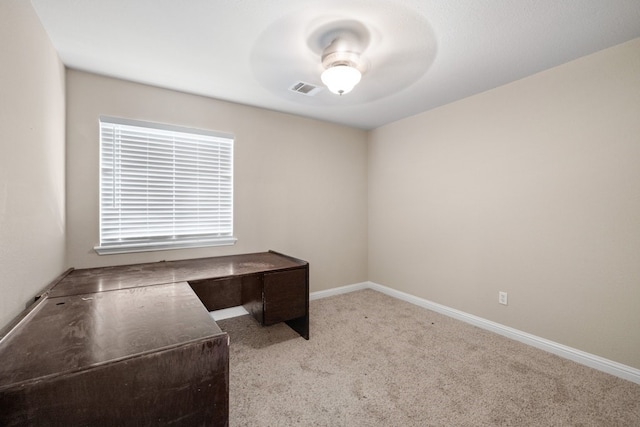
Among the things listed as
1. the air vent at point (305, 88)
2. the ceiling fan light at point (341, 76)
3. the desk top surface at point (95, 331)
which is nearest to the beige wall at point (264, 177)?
the air vent at point (305, 88)

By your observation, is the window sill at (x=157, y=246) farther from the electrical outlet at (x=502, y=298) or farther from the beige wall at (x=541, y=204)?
the electrical outlet at (x=502, y=298)

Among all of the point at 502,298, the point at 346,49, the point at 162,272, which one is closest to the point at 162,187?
the point at 162,272

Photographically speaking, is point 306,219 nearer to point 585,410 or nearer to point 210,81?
point 210,81

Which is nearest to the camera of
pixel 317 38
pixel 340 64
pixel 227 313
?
pixel 317 38

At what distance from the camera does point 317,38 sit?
1845 mm

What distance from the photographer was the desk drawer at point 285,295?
2312 mm

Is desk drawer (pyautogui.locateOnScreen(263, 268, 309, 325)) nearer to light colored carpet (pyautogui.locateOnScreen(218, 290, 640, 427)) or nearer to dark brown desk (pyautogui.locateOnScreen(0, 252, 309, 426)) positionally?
light colored carpet (pyautogui.locateOnScreen(218, 290, 640, 427))

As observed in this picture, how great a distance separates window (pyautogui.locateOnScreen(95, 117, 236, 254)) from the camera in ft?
7.91

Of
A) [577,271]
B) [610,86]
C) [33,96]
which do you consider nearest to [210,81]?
[33,96]

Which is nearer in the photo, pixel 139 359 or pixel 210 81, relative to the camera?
pixel 139 359

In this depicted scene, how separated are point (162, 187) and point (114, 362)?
78.6 inches

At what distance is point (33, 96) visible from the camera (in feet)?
5.17

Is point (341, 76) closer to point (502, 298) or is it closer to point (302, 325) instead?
point (302, 325)

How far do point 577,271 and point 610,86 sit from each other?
1.34 meters
